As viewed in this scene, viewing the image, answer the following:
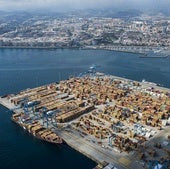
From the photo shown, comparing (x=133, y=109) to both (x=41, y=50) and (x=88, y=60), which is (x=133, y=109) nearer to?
(x=88, y=60)

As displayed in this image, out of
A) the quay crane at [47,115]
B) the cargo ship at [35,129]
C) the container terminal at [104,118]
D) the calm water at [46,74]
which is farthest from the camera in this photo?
the quay crane at [47,115]

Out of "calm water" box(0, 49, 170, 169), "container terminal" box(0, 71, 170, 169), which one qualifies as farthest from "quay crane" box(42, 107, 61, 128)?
"calm water" box(0, 49, 170, 169)

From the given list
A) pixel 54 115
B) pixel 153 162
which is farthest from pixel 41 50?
pixel 153 162

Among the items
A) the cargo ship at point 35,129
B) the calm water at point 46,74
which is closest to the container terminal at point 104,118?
the cargo ship at point 35,129

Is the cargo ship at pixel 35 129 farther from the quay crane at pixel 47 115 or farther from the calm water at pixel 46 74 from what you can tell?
the quay crane at pixel 47 115

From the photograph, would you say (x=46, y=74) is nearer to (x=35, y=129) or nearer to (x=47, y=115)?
(x=47, y=115)

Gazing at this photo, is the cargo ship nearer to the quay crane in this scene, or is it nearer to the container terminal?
the container terminal

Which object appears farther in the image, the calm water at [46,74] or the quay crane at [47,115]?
the quay crane at [47,115]

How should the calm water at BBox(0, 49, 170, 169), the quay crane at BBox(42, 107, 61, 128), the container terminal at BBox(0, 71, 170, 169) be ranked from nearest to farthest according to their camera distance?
1. the container terminal at BBox(0, 71, 170, 169)
2. the calm water at BBox(0, 49, 170, 169)
3. the quay crane at BBox(42, 107, 61, 128)

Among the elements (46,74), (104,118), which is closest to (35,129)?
(104,118)
